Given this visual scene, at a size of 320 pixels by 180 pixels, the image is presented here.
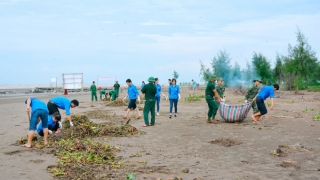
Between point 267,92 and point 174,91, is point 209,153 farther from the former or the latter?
point 174,91

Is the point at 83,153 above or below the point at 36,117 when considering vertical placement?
below

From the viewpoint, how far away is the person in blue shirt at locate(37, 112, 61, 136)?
1010 cm

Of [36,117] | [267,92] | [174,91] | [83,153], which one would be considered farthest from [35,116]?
[174,91]

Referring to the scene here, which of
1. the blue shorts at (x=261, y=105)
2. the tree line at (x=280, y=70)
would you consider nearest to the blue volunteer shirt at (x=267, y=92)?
the blue shorts at (x=261, y=105)

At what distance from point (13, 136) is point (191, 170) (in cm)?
681

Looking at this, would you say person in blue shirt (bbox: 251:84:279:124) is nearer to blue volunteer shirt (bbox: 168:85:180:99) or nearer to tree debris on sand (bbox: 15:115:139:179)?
blue volunteer shirt (bbox: 168:85:180:99)

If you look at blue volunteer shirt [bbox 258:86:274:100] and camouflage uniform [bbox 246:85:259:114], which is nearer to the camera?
blue volunteer shirt [bbox 258:86:274:100]

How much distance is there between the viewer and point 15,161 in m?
7.61

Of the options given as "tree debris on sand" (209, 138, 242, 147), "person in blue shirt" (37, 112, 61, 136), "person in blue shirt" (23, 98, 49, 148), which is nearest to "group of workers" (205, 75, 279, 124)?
"tree debris on sand" (209, 138, 242, 147)

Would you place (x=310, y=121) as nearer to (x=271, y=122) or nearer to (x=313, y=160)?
(x=271, y=122)

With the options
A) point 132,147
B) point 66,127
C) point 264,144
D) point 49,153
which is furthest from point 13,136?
point 264,144

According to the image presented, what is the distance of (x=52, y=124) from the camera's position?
1061 centimetres

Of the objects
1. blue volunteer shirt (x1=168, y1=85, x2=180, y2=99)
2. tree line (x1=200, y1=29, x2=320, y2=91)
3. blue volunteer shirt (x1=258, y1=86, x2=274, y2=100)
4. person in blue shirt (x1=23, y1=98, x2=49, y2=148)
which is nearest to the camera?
person in blue shirt (x1=23, y1=98, x2=49, y2=148)

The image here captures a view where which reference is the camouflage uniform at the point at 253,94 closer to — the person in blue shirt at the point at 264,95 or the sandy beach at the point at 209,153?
the person in blue shirt at the point at 264,95
